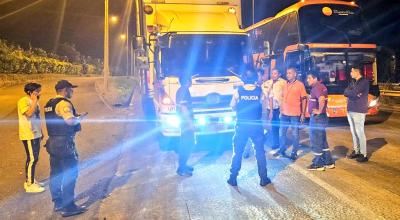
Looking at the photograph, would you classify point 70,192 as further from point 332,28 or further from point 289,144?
point 332,28

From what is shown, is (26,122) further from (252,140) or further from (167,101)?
(252,140)

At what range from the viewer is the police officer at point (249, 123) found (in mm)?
6027

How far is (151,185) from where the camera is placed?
6.30 meters

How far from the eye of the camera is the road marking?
16.0 feet

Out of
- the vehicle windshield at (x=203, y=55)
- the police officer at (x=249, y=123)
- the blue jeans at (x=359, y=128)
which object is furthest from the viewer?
the vehicle windshield at (x=203, y=55)

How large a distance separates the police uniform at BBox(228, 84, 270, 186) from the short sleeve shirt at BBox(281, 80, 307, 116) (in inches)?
59.1

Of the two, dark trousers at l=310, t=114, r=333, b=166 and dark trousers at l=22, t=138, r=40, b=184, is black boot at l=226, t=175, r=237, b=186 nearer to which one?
dark trousers at l=310, t=114, r=333, b=166

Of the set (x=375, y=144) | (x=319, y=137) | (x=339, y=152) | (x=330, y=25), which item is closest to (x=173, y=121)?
(x=319, y=137)

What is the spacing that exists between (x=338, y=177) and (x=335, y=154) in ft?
5.59

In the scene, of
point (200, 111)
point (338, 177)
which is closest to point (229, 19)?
point (200, 111)

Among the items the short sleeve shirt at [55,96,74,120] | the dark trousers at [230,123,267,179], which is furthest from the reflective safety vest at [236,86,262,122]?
the short sleeve shirt at [55,96,74,120]

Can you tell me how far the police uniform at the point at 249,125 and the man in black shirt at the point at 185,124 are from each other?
1037mm

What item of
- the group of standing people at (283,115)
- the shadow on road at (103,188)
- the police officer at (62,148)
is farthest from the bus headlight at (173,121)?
the police officer at (62,148)

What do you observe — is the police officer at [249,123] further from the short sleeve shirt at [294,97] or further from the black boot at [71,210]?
the black boot at [71,210]
